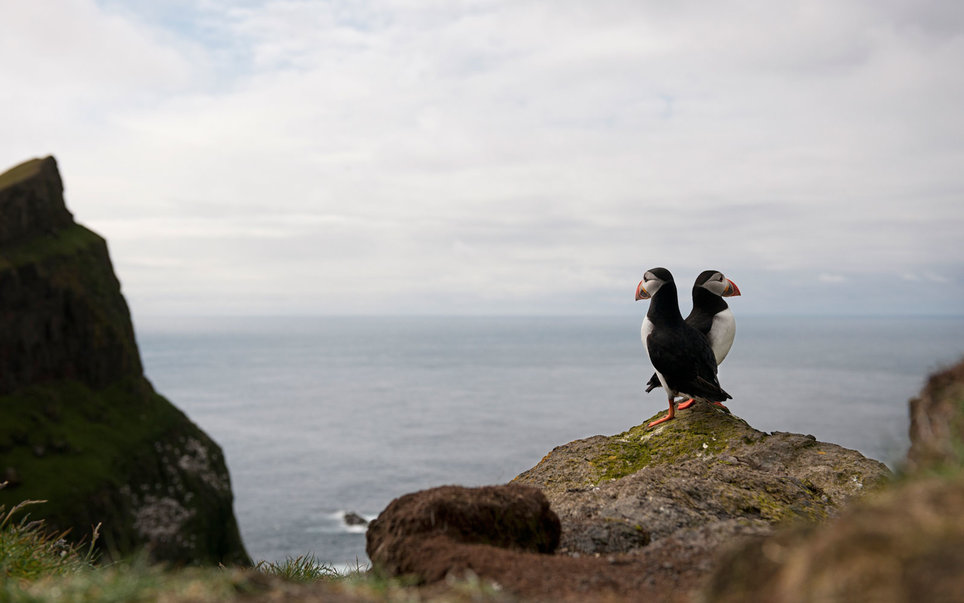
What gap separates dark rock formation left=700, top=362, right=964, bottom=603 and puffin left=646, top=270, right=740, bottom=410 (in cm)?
898

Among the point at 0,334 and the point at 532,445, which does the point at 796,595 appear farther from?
the point at 532,445

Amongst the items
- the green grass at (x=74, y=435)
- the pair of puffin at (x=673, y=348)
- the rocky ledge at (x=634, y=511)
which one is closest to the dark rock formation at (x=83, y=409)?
the green grass at (x=74, y=435)

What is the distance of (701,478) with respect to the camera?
773cm

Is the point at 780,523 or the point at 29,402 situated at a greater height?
the point at 780,523

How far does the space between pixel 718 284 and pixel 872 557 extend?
32.7 feet

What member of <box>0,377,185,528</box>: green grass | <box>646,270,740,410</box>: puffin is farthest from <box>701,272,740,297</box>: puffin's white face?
<box>0,377,185,528</box>: green grass

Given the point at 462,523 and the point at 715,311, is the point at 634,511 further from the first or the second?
the point at 715,311

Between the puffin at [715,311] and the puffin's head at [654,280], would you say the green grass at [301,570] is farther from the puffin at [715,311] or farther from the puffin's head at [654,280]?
the puffin at [715,311]

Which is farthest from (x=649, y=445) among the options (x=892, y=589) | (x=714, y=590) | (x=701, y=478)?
(x=892, y=589)

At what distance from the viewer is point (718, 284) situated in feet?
39.7

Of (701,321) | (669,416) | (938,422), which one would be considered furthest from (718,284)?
(938,422)

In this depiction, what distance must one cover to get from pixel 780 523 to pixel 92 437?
82.8 m

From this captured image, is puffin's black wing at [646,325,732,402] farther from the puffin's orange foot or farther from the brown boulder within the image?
the brown boulder

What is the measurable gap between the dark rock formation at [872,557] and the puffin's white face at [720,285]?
29.6 ft
